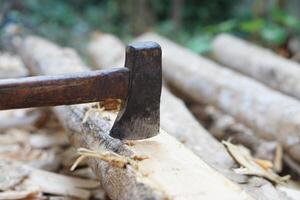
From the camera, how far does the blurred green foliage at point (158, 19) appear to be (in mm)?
6979

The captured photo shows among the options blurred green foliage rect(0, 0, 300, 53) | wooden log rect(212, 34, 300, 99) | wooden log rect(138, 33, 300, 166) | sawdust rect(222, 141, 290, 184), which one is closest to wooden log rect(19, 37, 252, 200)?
sawdust rect(222, 141, 290, 184)

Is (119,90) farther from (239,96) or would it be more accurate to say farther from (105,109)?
(239,96)

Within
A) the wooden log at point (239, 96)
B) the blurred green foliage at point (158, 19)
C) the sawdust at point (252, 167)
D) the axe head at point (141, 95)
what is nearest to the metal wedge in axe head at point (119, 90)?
the axe head at point (141, 95)

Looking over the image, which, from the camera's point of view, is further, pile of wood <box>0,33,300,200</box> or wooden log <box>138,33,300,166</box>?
wooden log <box>138,33,300,166</box>

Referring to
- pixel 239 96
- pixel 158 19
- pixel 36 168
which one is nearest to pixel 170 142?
pixel 36 168

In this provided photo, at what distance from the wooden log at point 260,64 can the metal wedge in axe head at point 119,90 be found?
1982mm

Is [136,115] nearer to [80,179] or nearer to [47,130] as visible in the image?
[80,179]

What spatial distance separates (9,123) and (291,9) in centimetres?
499

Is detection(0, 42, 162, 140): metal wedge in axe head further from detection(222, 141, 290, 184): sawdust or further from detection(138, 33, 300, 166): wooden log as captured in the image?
detection(138, 33, 300, 166): wooden log

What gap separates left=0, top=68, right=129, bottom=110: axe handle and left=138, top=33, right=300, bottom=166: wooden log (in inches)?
57.8

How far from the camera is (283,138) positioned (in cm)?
324

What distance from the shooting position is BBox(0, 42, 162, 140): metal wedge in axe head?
197 cm

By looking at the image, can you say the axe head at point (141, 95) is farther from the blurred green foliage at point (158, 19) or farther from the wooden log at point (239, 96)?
the blurred green foliage at point (158, 19)

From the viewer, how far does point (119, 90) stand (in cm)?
211
